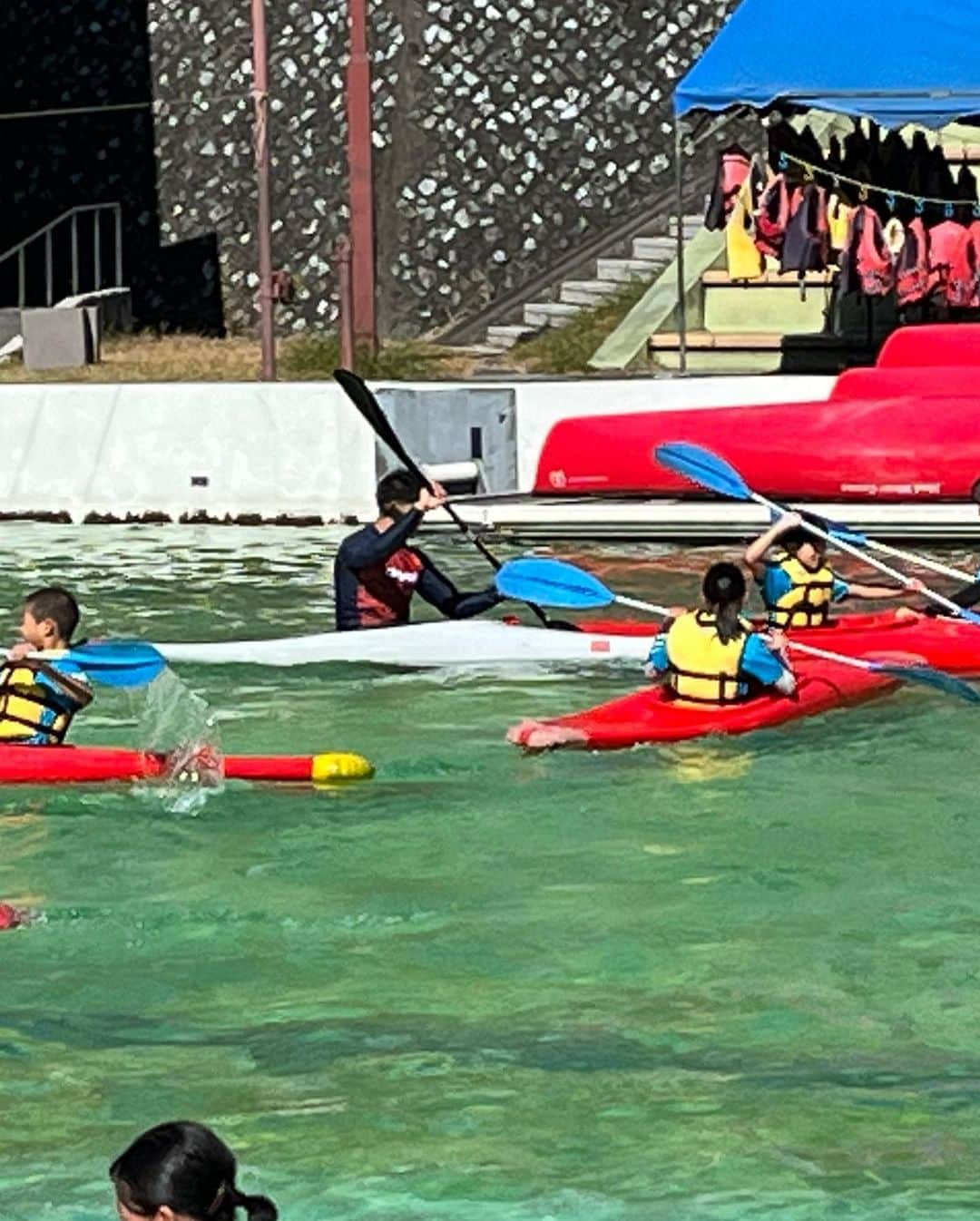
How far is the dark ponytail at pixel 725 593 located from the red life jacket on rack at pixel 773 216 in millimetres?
9794

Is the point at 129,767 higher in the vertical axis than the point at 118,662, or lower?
lower

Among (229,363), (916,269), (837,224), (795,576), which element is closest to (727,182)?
(837,224)

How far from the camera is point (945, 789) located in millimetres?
12555

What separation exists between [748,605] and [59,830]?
6460mm

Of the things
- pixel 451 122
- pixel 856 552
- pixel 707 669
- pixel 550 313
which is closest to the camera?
pixel 707 669

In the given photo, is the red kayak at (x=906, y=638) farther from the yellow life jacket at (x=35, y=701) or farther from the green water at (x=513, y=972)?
the yellow life jacket at (x=35, y=701)

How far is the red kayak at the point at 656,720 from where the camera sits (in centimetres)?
1276

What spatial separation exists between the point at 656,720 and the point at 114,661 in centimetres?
240

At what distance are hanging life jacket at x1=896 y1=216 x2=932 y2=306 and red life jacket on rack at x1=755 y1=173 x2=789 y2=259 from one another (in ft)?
3.59

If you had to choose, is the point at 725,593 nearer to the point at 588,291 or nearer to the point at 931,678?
the point at 931,678

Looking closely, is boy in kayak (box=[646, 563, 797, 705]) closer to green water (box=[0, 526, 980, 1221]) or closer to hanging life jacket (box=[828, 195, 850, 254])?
green water (box=[0, 526, 980, 1221])

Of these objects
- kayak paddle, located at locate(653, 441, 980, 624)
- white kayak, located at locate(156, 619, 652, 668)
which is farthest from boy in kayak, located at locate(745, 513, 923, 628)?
white kayak, located at locate(156, 619, 652, 668)

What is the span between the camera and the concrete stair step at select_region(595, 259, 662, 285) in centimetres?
2616

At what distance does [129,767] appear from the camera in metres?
12.1
